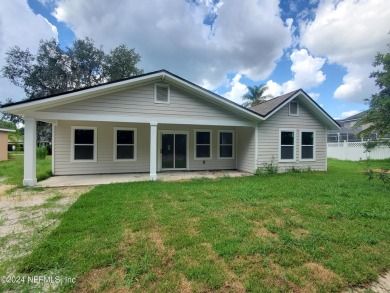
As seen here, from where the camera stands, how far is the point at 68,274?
2.33 m

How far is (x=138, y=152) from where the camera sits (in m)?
10.3

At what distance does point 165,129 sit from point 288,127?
21.2ft

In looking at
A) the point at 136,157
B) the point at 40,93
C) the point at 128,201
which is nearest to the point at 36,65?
the point at 40,93

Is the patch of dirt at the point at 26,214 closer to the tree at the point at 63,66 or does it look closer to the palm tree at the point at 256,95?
the tree at the point at 63,66

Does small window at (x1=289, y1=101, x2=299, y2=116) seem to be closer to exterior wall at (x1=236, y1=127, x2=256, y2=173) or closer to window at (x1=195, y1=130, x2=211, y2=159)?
exterior wall at (x1=236, y1=127, x2=256, y2=173)

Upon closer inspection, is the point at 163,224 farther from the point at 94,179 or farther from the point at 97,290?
the point at 94,179

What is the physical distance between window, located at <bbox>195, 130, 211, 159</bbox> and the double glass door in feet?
2.23

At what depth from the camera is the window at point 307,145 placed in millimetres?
11016

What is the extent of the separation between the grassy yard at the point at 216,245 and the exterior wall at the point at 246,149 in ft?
16.8

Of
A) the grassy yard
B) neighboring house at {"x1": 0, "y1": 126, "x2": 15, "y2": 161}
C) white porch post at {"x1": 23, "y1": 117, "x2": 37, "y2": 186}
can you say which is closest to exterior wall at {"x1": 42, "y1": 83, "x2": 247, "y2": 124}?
white porch post at {"x1": 23, "y1": 117, "x2": 37, "y2": 186}

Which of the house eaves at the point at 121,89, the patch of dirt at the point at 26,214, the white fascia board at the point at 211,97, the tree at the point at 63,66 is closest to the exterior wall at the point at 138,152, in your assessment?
the white fascia board at the point at 211,97

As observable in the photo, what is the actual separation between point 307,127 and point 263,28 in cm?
675

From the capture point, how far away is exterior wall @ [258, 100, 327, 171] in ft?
33.6

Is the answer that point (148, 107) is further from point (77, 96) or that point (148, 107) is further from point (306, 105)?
point (306, 105)
